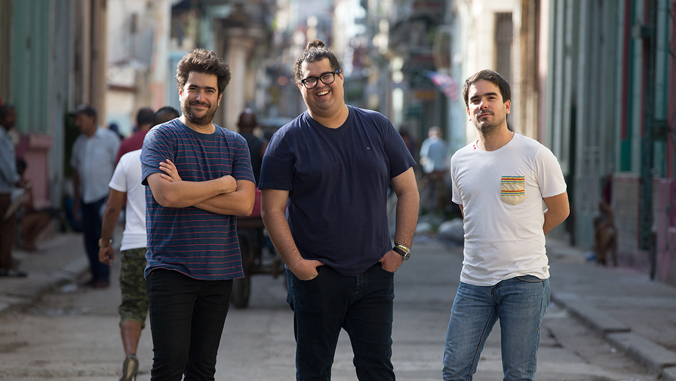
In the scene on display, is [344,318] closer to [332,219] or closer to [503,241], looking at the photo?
[332,219]

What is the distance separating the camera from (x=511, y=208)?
438cm

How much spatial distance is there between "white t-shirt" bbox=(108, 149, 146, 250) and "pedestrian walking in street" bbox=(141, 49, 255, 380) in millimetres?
1804

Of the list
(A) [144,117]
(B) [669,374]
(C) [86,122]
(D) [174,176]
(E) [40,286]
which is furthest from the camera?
(C) [86,122]

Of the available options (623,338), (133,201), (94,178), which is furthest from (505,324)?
(94,178)

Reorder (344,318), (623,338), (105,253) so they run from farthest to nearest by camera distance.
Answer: (623,338), (105,253), (344,318)

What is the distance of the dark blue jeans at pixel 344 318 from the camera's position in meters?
4.29

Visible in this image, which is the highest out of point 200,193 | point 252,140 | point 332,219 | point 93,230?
point 252,140

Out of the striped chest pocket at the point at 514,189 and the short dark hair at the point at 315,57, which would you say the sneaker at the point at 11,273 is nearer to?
the short dark hair at the point at 315,57

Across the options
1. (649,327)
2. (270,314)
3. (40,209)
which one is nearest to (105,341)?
(270,314)

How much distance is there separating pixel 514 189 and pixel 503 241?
0.81 feet

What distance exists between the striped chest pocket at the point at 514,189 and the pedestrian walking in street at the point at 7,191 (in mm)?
7555

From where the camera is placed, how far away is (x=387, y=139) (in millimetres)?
4391

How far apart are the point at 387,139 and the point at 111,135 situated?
24.0 feet

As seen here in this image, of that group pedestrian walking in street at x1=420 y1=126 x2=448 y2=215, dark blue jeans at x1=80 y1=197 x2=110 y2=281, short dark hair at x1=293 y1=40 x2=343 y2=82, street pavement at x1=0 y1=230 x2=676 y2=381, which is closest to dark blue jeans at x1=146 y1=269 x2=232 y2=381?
short dark hair at x1=293 y1=40 x2=343 y2=82
